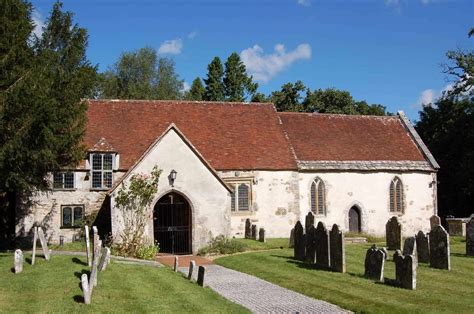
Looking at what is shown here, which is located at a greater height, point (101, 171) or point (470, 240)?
point (101, 171)

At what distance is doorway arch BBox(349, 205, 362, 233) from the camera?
3564 cm

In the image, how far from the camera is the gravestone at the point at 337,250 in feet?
61.5

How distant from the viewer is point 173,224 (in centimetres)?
2817

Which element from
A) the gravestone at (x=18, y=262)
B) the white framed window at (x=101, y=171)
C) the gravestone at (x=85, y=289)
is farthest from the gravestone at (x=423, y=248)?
the white framed window at (x=101, y=171)

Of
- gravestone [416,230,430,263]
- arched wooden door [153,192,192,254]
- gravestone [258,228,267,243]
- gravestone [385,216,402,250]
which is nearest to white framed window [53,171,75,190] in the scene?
arched wooden door [153,192,192,254]

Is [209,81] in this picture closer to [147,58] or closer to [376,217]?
[147,58]

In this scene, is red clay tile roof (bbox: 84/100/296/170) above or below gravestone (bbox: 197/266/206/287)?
above

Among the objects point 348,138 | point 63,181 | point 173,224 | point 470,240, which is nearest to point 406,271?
point 470,240

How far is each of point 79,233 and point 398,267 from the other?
1881 centimetres

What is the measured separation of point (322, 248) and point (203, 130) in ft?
50.9

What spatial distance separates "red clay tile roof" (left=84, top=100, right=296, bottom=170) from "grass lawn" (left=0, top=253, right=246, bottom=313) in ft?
40.0

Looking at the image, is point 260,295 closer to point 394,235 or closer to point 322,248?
point 322,248

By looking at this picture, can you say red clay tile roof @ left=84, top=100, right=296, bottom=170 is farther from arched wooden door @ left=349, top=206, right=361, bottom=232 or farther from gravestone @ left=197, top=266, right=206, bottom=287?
gravestone @ left=197, top=266, right=206, bottom=287

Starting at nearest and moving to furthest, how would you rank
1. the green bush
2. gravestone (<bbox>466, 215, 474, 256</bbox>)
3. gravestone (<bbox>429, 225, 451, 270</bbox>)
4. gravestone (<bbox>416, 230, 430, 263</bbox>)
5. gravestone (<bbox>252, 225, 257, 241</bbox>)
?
gravestone (<bbox>429, 225, 451, 270</bbox>)
gravestone (<bbox>416, 230, 430, 263</bbox>)
gravestone (<bbox>466, 215, 474, 256</bbox>)
the green bush
gravestone (<bbox>252, 225, 257, 241</bbox>)
